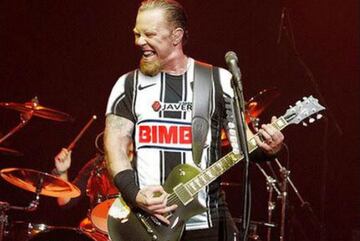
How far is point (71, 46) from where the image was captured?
22.4ft

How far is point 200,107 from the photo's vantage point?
327cm

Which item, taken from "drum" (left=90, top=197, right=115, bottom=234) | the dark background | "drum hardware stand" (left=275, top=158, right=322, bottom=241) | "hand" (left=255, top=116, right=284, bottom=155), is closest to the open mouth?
"hand" (left=255, top=116, right=284, bottom=155)

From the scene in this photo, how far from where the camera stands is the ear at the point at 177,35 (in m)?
3.41

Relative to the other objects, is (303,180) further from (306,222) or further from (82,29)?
(82,29)

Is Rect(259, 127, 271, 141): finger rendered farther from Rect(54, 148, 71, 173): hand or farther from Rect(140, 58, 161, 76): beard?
Rect(54, 148, 71, 173): hand

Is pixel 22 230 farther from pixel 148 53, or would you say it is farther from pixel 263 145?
pixel 263 145

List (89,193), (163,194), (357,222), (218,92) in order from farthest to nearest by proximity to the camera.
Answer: (357,222), (89,193), (218,92), (163,194)

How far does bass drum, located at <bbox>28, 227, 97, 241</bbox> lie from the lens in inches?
181

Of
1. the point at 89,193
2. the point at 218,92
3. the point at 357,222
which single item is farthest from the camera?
the point at 357,222

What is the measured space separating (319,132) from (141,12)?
3778mm

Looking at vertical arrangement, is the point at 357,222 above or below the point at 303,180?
below

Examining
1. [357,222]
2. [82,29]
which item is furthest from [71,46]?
[357,222]

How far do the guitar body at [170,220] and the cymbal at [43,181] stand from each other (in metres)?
2.00

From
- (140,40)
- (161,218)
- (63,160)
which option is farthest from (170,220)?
(63,160)
